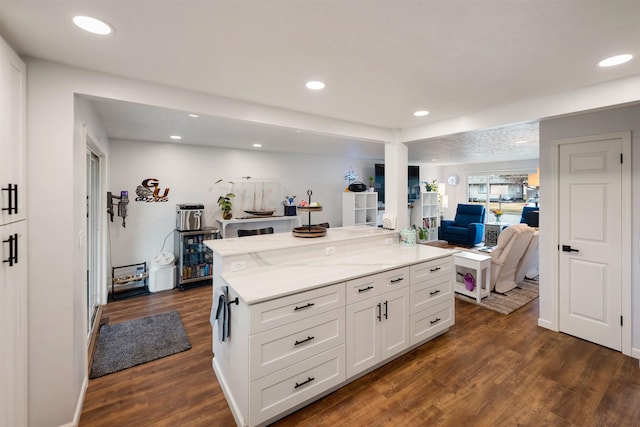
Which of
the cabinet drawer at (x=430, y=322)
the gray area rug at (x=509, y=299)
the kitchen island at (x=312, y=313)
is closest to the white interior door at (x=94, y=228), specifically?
the kitchen island at (x=312, y=313)

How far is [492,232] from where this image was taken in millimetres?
7418

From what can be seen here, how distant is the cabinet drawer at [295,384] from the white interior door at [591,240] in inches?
104

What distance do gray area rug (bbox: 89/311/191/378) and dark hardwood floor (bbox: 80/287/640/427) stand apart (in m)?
0.11

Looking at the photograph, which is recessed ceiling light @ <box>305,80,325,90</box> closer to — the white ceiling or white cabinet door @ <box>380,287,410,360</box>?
the white ceiling

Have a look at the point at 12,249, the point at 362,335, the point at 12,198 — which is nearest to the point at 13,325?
the point at 12,249

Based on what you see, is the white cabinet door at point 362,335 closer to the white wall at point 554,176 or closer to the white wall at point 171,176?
the white wall at point 554,176

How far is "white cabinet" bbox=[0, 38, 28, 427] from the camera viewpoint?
1366mm

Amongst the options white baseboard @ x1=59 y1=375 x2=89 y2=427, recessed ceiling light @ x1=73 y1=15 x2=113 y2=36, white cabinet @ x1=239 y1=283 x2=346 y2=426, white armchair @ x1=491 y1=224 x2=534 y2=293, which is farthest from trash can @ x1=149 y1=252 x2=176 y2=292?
white armchair @ x1=491 y1=224 x2=534 y2=293

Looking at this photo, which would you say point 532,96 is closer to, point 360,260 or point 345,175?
point 360,260

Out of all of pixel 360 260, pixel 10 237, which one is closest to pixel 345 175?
pixel 360 260

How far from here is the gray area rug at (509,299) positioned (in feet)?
12.2

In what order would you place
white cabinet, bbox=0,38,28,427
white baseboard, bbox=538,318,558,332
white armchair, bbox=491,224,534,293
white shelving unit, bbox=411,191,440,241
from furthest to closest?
white shelving unit, bbox=411,191,440,241 < white armchair, bbox=491,224,534,293 < white baseboard, bbox=538,318,558,332 < white cabinet, bbox=0,38,28,427

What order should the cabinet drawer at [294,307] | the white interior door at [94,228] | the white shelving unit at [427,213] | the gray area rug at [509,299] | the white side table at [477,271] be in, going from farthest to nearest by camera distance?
the white shelving unit at [427,213] → the white side table at [477,271] → the gray area rug at [509,299] → the white interior door at [94,228] → the cabinet drawer at [294,307]

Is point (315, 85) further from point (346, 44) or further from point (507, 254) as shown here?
point (507, 254)
